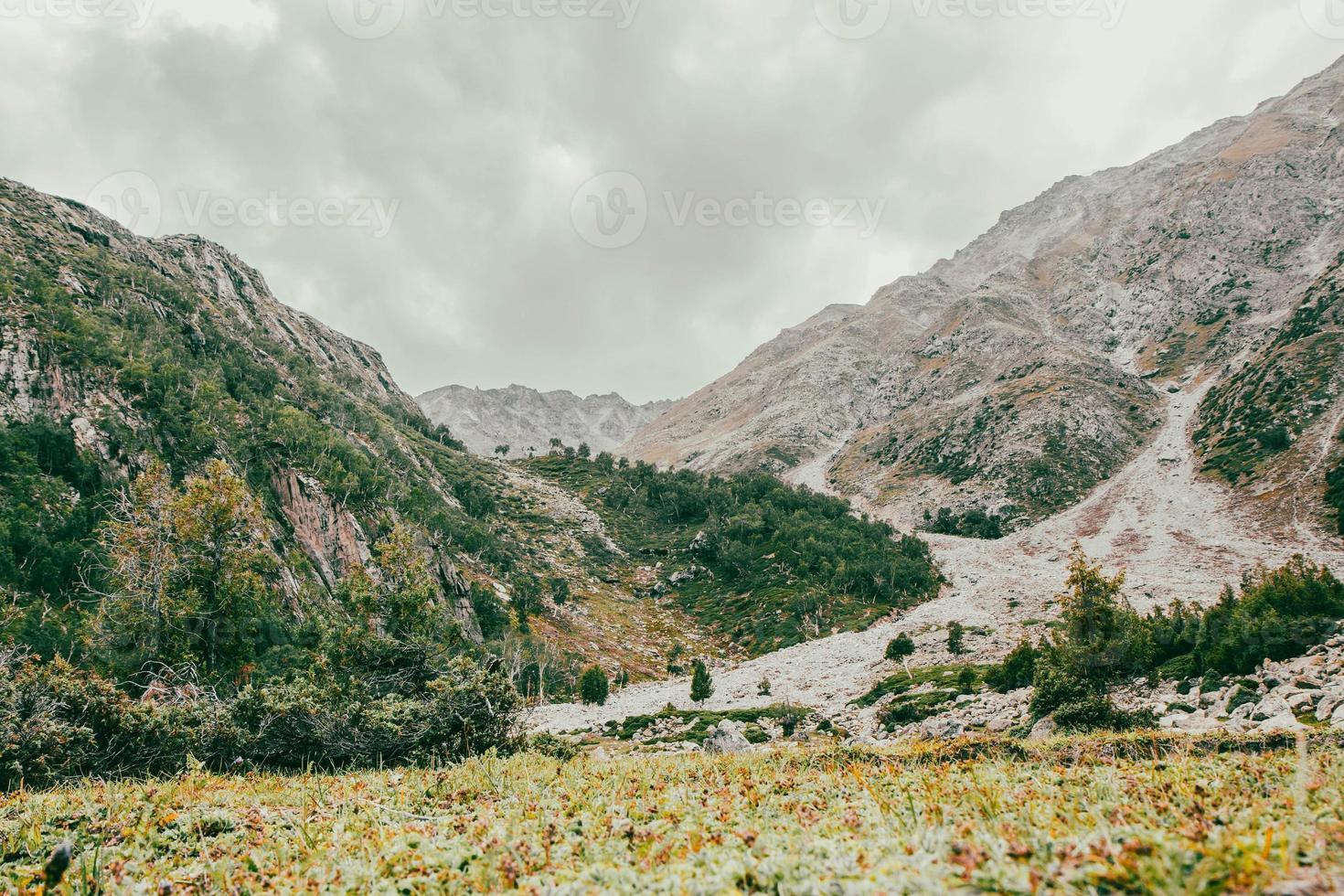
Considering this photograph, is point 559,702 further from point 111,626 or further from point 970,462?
point 970,462

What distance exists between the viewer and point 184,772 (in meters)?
11.5

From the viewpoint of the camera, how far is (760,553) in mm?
82125

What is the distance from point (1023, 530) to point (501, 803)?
10960cm

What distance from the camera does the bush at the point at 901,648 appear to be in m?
43.4

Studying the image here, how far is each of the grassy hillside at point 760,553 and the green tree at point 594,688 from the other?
65.4 feet

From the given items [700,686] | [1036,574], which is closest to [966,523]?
[1036,574]

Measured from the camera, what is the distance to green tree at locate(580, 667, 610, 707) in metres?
44.3

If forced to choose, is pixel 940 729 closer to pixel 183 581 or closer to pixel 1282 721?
pixel 1282 721

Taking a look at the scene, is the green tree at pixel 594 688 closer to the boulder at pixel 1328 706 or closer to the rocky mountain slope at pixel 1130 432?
the rocky mountain slope at pixel 1130 432

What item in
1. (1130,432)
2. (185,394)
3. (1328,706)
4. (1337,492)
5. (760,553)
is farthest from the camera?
(1130,432)

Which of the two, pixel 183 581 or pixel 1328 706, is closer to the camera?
pixel 1328 706

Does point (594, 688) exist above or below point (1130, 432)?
below

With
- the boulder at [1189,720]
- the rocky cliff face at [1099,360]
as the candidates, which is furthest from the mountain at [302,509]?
the rocky cliff face at [1099,360]

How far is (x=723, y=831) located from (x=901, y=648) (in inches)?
1704
